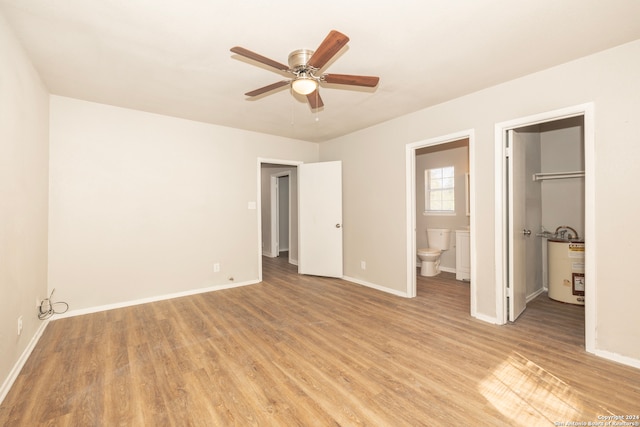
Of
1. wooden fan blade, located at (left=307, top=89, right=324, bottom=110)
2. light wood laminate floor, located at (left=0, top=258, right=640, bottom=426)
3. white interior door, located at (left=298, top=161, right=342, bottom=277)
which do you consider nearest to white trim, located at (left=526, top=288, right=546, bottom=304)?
light wood laminate floor, located at (left=0, top=258, right=640, bottom=426)

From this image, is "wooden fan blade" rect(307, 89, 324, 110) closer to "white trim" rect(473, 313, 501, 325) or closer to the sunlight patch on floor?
the sunlight patch on floor

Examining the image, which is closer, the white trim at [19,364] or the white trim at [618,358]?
the white trim at [19,364]

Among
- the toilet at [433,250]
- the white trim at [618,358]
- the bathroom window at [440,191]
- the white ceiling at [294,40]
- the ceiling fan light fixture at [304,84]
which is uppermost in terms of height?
the white ceiling at [294,40]

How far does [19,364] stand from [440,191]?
5884 mm

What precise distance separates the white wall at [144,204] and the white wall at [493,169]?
1827mm

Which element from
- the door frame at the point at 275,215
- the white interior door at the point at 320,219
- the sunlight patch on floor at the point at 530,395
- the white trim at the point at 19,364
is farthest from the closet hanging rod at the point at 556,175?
the white trim at the point at 19,364

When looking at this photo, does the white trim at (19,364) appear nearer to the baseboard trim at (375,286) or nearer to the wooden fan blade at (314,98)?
the wooden fan blade at (314,98)

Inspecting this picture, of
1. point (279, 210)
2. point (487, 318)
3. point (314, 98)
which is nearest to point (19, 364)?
point (314, 98)

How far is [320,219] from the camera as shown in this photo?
4969 millimetres

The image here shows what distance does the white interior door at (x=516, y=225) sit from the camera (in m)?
2.93

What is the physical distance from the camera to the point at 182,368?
216 cm

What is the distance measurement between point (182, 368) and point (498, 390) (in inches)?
88.2

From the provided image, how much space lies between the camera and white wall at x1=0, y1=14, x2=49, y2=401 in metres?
1.90

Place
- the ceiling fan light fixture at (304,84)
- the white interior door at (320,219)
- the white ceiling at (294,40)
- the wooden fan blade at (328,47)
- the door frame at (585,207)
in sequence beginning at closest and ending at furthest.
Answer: the wooden fan blade at (328,47) → the white ceiling at (294,40) → the ceiling fan light fixture at (304,84) → the door frame at (585,207) → the white interior door at (320,219)
